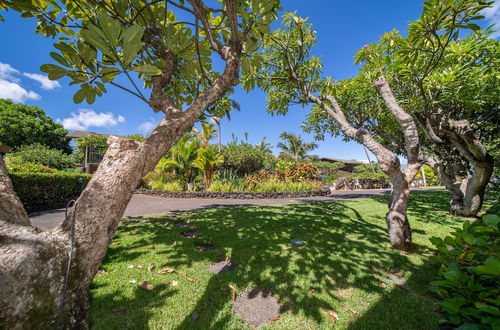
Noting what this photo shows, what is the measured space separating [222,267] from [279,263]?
2.99 feet

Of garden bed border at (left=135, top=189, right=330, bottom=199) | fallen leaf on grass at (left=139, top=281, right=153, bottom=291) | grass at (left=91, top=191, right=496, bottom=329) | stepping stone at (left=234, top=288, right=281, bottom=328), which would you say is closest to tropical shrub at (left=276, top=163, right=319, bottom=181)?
garden bed border at (left=135, top=189, right=330, bottom=199)

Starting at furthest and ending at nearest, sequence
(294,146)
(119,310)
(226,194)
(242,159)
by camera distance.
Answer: (294,146) → (242,159) → (226,194) → (119,310)

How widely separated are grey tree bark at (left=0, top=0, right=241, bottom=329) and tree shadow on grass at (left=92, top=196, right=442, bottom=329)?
1.21 metres

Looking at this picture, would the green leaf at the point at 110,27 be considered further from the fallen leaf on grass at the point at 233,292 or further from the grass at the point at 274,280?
the fallen leaf on grass at the point at 233,292

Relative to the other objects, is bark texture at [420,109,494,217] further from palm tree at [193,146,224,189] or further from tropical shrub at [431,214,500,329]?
palm tree at [193,146,224,189]

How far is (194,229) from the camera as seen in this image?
4.93 meters

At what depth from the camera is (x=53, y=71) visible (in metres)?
1.54

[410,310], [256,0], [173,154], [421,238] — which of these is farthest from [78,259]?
[173,154]

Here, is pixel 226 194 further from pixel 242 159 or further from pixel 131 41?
pixel 131 41

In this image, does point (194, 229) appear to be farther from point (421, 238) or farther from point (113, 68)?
point (421, 238)

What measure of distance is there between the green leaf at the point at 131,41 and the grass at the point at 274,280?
238 cm

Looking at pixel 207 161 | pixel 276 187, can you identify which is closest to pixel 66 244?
pixel 207 161

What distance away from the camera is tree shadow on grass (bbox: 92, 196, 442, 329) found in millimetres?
2203

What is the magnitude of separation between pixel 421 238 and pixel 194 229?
17.2 feet
